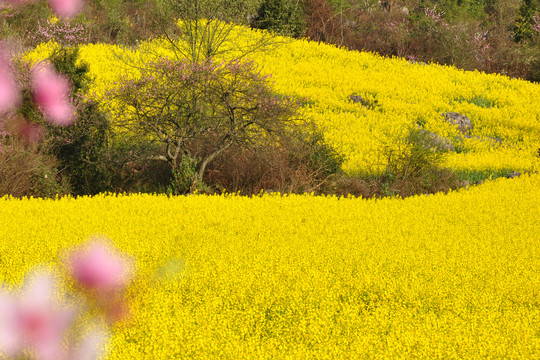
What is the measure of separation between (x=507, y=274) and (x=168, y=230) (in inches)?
212

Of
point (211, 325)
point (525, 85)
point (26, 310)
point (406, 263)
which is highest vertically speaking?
point (26, 310)

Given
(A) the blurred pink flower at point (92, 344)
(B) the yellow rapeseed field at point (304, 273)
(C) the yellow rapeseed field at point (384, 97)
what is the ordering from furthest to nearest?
(C) the yellow rapeseed field at point (384, 97) → (B) the yellow rapeseed field at point (304, 273) → (A) the blurred pink flower at point (92, 344)

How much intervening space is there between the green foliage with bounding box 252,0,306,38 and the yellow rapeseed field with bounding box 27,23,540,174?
162 centimetres

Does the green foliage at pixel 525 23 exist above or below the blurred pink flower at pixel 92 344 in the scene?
below

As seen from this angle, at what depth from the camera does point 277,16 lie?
3781 cm

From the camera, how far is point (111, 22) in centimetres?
3391

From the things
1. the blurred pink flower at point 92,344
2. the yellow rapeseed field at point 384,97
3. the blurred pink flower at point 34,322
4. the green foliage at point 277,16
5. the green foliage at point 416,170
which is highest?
the blurred pink flower at point 34,322

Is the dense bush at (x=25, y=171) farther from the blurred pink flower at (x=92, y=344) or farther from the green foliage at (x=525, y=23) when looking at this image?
the green foliage at (x=525, y=23)

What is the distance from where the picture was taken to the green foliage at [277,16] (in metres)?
37.7

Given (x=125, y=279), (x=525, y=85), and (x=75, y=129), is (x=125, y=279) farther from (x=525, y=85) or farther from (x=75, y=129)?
(x=525, y=85)

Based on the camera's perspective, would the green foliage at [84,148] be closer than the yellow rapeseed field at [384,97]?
Yes

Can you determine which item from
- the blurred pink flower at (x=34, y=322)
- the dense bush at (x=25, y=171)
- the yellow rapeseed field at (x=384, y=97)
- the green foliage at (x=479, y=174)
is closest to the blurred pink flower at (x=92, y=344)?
the blurred pink flower at (x=34, y=322)

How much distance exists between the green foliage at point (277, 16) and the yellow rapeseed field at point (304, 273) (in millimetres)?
25595

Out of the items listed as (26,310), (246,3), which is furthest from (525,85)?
(26,310)
